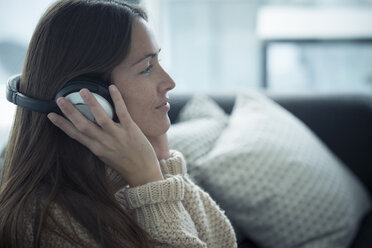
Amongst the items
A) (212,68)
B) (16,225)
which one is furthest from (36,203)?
(212,68)

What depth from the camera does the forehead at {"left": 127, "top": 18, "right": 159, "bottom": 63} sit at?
92 centimetres

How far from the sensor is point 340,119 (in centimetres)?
170

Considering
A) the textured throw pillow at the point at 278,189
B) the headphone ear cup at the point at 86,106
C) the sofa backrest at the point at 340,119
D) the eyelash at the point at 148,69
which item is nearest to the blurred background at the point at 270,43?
the sofa backrest at the point at 340,119

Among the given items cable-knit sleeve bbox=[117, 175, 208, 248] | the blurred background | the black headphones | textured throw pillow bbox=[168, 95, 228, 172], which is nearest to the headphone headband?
the black headphones

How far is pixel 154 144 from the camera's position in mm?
1071

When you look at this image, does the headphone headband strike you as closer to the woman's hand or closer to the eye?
the woman's hand

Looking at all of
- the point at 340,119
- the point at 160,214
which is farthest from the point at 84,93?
the point at 340,119

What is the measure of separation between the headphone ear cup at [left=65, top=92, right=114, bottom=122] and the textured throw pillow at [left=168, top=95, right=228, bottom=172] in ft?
1.64

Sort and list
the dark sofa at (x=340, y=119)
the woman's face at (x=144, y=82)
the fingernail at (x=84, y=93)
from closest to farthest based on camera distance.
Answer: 1. the fingernail at (x=84, y=93)
2. the woman's face at (x=144, y=82)
3. the dark sofa at (x=340, y=119)

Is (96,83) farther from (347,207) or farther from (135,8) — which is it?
(347,207)

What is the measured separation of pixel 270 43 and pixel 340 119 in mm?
1264

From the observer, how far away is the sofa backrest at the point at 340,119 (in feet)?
5.54

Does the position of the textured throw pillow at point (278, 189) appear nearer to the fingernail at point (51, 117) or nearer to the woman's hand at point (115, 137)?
the woman's hand at point (115, 137)

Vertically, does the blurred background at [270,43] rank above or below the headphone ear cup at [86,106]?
below
